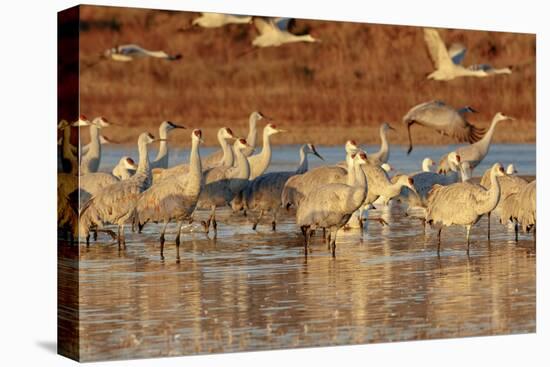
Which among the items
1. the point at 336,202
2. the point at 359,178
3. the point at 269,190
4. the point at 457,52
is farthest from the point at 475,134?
the point at 269,190

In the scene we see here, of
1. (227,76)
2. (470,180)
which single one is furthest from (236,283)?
(470,180)

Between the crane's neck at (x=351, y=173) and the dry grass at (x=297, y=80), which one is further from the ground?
the dry grass at (x=297, y=80)

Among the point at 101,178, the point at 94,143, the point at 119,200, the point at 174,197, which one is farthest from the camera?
the point at 174,197

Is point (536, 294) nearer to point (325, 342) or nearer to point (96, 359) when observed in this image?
point (325, 342)

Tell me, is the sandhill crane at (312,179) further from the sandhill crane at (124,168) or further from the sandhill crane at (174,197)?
the sandhill crane at (124,168)

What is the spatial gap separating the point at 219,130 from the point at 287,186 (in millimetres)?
922

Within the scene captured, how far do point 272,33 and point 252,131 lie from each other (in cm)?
92

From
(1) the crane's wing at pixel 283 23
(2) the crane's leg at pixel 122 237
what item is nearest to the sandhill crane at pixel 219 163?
(2) the crane's leg at pixel 122 237

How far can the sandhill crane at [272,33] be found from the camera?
13500 mm

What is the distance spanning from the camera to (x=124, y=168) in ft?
42.7

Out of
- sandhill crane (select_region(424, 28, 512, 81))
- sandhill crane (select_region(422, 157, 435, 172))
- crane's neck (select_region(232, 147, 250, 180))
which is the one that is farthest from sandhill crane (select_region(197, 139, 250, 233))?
sandhill crane (select_region(424, 28, 512, 81))

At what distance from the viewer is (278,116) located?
1368 cm

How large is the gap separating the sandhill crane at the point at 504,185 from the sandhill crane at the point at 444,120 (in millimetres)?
414

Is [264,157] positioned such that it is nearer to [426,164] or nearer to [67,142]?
[426,164]
